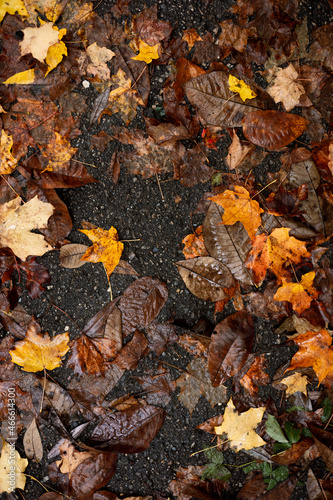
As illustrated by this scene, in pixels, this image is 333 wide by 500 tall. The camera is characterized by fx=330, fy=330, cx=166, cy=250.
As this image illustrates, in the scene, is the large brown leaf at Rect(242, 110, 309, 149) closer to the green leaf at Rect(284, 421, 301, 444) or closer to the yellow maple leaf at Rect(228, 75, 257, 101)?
the yellow maple leaf at Rect(228, 75, 257, 101)

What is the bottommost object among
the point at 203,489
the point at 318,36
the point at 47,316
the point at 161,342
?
the point at 203,489

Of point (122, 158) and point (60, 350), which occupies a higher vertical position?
point (122, 158)

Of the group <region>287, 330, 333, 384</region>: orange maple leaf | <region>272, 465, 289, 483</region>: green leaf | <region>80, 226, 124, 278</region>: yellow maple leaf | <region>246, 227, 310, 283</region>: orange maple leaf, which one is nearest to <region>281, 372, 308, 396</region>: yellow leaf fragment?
<region>287, 330, 333, 384</region>: orange maple leaf

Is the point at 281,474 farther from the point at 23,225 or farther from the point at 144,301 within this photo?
the point at 23,225

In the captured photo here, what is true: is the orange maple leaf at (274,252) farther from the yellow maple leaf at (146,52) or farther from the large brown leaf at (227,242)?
the yellow maple leaf at (146,52)

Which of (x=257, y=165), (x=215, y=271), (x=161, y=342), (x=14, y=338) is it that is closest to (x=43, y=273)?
(x=14, y=338)

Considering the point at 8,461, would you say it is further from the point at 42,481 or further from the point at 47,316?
the point at 47,316
